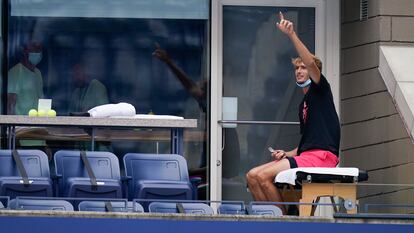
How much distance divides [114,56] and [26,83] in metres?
Answer: 0.82

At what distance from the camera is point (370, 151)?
12367 millimetres

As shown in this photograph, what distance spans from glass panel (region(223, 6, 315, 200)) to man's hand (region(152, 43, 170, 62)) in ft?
1.72

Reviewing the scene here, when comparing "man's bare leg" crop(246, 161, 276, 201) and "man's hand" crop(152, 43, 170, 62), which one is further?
"man's hand" crop(152, 43, 170, 62)

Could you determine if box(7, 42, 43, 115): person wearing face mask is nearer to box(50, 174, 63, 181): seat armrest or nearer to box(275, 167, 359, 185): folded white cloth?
box(50, 174, 63, 181): seat armrest

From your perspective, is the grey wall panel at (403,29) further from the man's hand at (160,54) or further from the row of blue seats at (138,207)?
the row of blue seats at (138,207)

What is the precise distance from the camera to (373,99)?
40.5 ft

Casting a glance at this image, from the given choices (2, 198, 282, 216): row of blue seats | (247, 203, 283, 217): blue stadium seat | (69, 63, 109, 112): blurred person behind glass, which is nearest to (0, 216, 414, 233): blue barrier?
(2, 198, 282, 216): row of blue seats

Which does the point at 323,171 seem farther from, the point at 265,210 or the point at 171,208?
the point at 171,208

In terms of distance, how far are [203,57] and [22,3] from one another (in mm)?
1700

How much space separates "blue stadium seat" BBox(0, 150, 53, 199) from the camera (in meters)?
9.92

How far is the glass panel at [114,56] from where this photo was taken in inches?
521

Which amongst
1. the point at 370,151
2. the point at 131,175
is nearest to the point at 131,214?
the point at 131,175

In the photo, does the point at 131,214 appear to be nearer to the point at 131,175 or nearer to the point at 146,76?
the point at 131,175

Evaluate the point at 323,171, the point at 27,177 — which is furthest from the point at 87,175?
the point at 323,171
